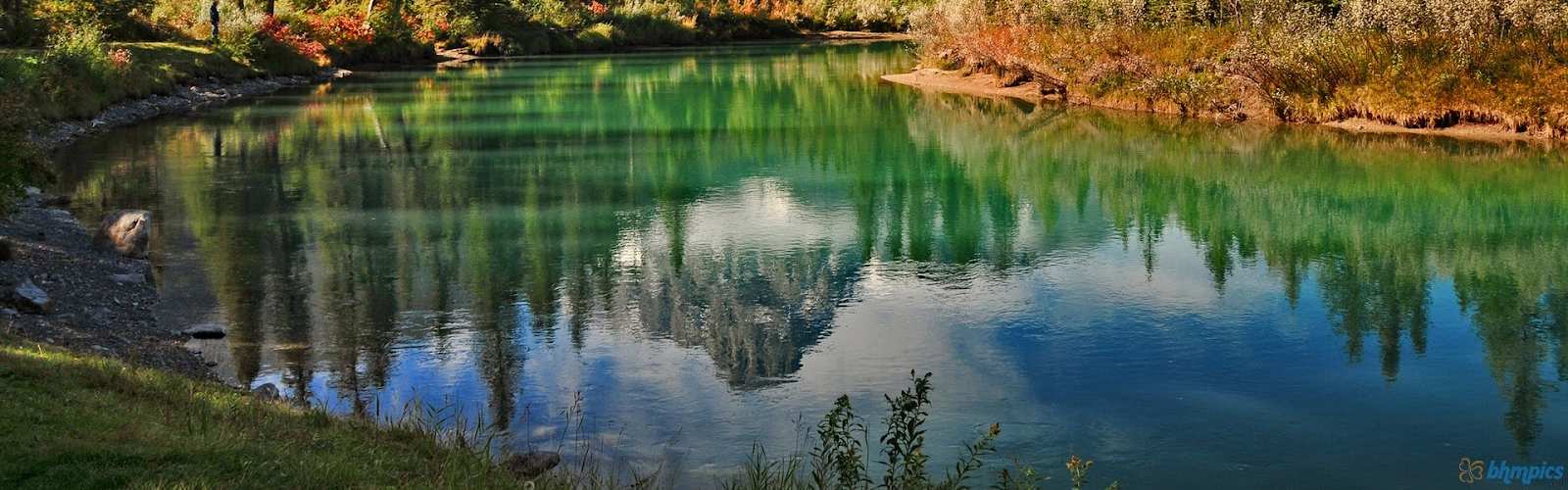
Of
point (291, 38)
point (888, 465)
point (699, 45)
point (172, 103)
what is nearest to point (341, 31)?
point (291, 38)

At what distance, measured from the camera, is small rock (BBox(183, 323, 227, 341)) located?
39.8 feet

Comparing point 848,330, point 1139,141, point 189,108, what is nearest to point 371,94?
point 189,108

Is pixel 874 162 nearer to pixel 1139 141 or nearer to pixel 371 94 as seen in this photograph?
pixel 1139 141

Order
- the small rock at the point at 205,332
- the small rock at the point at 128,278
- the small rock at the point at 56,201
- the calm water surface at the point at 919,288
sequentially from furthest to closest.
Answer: the small rock at the point at 56,201 → the small rock at the point at 128,278 → the small rock at the point at 205,332 → the calm water surface at the point at 919,288

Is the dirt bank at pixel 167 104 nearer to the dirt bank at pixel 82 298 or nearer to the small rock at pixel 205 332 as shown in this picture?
the dirt bank at pixel 82 298

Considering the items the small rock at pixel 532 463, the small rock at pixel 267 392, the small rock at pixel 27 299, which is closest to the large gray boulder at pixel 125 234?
the small rock at pixel 27 299

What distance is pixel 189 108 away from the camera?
35.6 m

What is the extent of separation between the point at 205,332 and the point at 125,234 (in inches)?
151

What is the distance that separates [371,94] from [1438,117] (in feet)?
95.8

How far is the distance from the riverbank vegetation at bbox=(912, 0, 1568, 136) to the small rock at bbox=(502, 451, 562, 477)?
2169cm

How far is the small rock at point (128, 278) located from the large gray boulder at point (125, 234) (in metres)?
1.14

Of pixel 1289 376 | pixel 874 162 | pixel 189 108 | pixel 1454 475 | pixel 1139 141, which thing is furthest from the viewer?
pixel 189 108

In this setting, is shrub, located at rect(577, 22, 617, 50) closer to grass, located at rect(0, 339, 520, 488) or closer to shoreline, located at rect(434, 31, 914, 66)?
shoreline, located at rect(434, 31, 914, 66)

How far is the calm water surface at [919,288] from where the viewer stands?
392 inches
